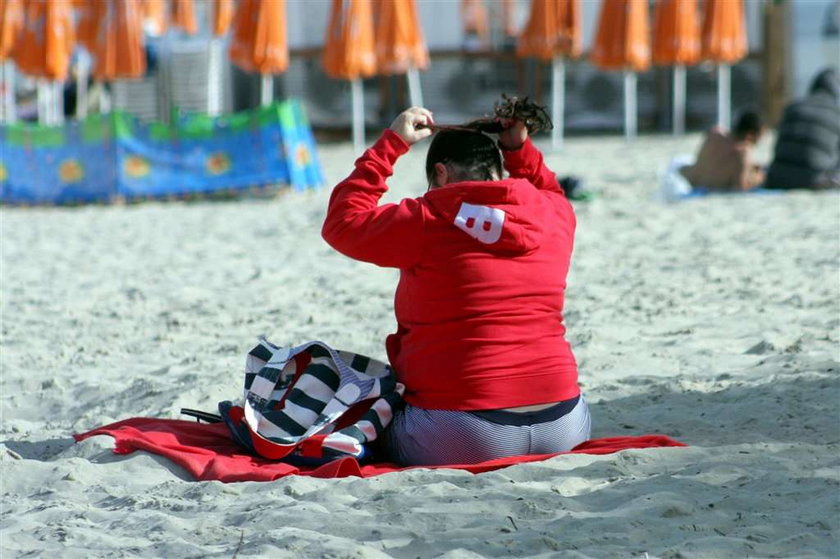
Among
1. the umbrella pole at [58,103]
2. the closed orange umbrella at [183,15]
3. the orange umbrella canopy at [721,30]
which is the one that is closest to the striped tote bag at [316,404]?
the umbrella pole at [58,103]

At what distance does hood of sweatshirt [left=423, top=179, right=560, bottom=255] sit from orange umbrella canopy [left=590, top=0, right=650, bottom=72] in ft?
Result: 39.3

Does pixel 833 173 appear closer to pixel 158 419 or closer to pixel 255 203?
pixel 255 203

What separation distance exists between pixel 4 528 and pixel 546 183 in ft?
6.16

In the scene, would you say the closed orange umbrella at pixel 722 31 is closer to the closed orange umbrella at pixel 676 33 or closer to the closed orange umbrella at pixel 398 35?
the closed orange umbrella at pixel 676 33

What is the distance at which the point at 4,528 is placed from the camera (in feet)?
10.6

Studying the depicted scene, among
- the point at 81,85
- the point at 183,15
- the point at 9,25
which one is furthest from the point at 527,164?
the point at 81,85

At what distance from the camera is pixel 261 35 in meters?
13.4

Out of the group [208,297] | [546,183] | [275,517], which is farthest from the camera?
[208,297]

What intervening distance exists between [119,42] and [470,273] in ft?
36.1

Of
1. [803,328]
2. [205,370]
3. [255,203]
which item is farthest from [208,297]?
[255,203]

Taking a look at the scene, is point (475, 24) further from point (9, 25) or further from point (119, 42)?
point (9, 25)

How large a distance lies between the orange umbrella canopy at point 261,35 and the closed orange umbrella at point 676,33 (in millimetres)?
4807

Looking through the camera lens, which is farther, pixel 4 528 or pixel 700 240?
pixel 700 240

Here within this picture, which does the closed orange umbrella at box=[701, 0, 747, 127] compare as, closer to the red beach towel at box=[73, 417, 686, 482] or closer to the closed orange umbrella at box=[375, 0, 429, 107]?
the closed orange umbrella at box=[375, 0, 429, 107]
